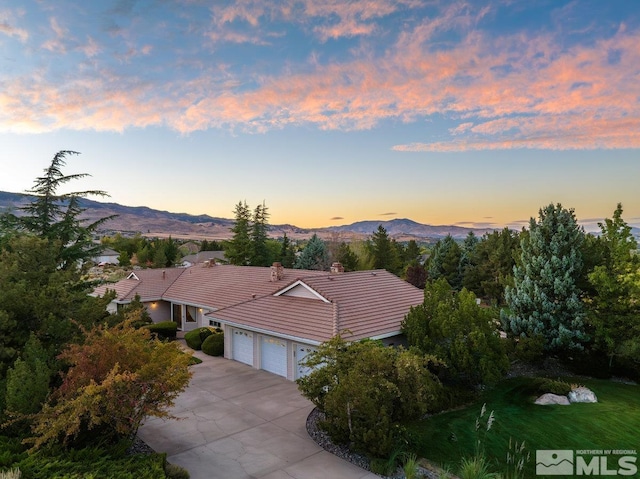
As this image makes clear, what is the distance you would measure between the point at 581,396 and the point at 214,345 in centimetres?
1820

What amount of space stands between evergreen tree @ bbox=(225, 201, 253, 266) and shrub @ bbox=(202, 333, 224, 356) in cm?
3572

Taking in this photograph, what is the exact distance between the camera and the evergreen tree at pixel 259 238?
2299 inches

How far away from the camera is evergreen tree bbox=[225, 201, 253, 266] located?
2287 inches

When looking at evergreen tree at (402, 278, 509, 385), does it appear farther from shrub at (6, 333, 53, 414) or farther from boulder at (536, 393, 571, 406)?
shrub at (6, 333, 53, 414)

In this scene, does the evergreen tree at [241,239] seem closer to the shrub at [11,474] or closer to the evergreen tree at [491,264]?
the evergreen tree at [491,264]

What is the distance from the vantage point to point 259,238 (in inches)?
2349

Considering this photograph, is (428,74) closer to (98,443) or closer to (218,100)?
(218,100)

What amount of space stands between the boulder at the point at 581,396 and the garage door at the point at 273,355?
484 inches

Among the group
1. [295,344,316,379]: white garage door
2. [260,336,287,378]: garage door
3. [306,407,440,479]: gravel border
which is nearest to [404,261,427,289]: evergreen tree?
[260,336,287,378]: garage door

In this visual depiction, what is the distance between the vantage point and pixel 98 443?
9492mm

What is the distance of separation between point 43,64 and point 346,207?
138 ft

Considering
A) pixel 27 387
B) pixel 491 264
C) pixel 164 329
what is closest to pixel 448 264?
pixel 491 264

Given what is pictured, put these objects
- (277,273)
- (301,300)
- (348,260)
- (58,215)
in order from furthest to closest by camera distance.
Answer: (348,260), (277,273), (301,300), (58,215)

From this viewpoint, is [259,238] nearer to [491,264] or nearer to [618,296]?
[491,264]
